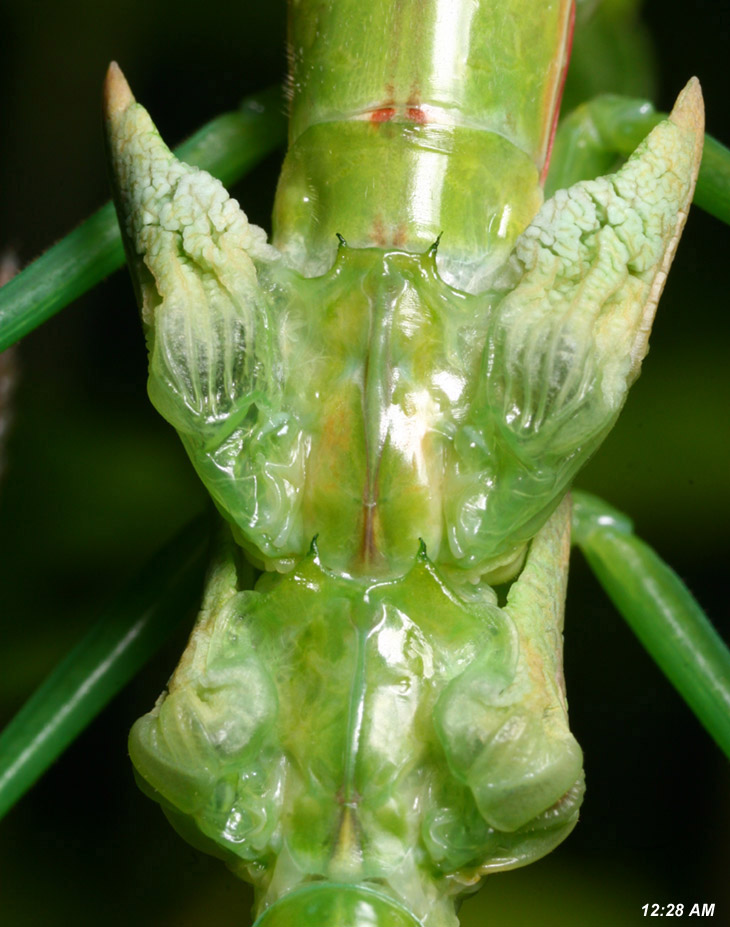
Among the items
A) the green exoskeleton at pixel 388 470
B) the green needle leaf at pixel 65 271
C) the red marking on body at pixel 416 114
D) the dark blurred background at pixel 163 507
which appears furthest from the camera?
the dark blurred background at pixel 163 507

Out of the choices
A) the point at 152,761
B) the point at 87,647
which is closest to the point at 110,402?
the point at 87,647

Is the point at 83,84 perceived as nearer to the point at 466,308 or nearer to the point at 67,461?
the point at 67,461

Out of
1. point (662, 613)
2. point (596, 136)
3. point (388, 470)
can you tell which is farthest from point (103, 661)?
point (596, 136)

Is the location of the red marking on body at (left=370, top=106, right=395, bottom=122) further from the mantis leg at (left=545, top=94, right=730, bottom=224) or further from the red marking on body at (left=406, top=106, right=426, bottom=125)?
the mantis leg at (left=545, top=94, right=730, bottom=224)

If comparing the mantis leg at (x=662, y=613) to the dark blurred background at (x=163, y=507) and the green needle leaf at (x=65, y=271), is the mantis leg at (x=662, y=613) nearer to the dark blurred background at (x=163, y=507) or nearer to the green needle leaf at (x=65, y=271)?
the dark blurred background at (x=163, y=507)

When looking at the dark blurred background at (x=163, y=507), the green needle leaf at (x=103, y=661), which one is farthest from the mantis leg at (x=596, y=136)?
the green needle leaf at (x=103, y=661)

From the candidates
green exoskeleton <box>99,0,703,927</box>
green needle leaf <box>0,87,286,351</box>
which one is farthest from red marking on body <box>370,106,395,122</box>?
green needle leaf <box>0,87,286,351</box>

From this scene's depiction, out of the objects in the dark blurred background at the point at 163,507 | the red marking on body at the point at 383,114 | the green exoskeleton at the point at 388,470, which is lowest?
the dark blurred background at the point at 163,507

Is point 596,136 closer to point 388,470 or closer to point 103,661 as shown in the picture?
point 388,470
